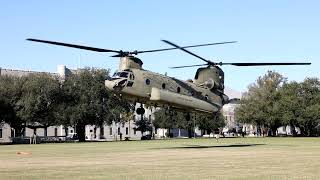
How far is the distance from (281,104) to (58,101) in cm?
5613

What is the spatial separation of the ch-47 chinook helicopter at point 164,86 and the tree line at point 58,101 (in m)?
43.6

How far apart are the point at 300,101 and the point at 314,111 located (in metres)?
6.51

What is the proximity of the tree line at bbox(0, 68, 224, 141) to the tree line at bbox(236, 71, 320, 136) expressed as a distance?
123 feet

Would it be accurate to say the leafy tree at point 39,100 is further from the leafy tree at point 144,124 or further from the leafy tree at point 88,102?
the leafy tree at point 144,124

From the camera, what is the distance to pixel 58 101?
98.2 metres

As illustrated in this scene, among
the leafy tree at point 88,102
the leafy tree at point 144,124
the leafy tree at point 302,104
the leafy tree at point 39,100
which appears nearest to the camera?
the leafy tree at point 39,100

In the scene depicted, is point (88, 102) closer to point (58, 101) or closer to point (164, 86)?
point (58, 101)

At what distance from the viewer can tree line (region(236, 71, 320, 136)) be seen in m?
130

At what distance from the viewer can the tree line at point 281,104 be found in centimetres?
13000

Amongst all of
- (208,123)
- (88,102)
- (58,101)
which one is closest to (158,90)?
(58,101)

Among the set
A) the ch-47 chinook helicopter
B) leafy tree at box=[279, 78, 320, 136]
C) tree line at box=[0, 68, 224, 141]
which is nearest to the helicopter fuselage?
the ch-47 chinook helicopter

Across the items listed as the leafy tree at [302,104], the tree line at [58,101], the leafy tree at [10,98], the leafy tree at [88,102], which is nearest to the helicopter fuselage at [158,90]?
the tree line at [58,101]

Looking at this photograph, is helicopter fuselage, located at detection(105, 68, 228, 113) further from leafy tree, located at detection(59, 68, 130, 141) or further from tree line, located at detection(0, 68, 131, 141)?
leafy tree, located at detection(59, 68, 130, 141)

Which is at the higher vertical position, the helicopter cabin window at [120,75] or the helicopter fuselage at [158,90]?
the helicopter cabin window at [120,75]
